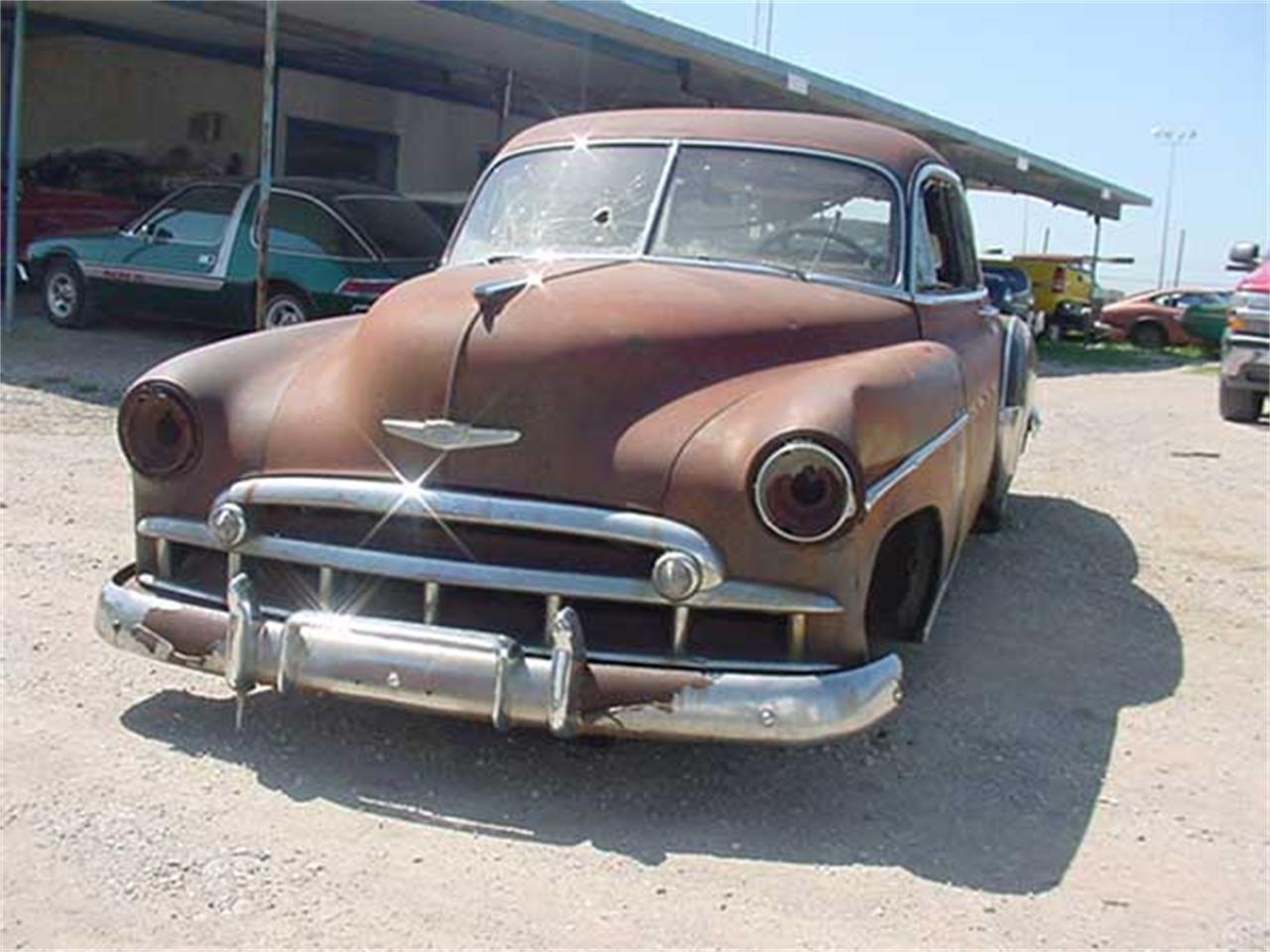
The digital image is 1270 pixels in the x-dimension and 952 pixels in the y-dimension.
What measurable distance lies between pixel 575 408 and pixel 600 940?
1387mm

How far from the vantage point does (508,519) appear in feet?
11.6

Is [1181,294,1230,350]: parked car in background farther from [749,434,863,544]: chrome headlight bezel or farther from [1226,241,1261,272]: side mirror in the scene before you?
[749,434,863,544]: chrome headlight bezel

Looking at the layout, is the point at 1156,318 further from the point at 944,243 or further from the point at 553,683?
the point at 553,683

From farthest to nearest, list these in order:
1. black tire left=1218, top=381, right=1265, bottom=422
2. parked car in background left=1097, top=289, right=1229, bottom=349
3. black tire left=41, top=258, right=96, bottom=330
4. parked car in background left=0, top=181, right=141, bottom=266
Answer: parked car in background left=1097, top=289, right=1229, bottom=349 < parked car in background left=0, top=181, right=141, bottom=266 < black tire left=41, top=258, right=96, bottom=330 < black tire left=1218, top=381, right=1265, bottom=422

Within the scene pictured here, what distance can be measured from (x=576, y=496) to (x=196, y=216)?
9725mm

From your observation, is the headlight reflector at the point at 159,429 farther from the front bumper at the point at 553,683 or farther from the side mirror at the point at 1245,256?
the side mirror at the point at 1245,256

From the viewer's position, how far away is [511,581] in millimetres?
3531

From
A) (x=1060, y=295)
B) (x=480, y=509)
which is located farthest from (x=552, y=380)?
(x=1060, y=295)

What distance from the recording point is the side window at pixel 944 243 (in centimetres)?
500

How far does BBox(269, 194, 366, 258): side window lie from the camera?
37.4ft

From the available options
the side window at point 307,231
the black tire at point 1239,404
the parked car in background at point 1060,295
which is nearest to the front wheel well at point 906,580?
the side window at point 307,231

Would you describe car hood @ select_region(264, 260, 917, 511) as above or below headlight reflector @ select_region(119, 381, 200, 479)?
above

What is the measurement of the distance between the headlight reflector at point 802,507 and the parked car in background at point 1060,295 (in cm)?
2390

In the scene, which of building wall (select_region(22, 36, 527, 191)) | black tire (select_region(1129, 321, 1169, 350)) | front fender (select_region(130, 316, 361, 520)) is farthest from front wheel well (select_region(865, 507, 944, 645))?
black tire (select_region(1129, 321, 1169, 350))
